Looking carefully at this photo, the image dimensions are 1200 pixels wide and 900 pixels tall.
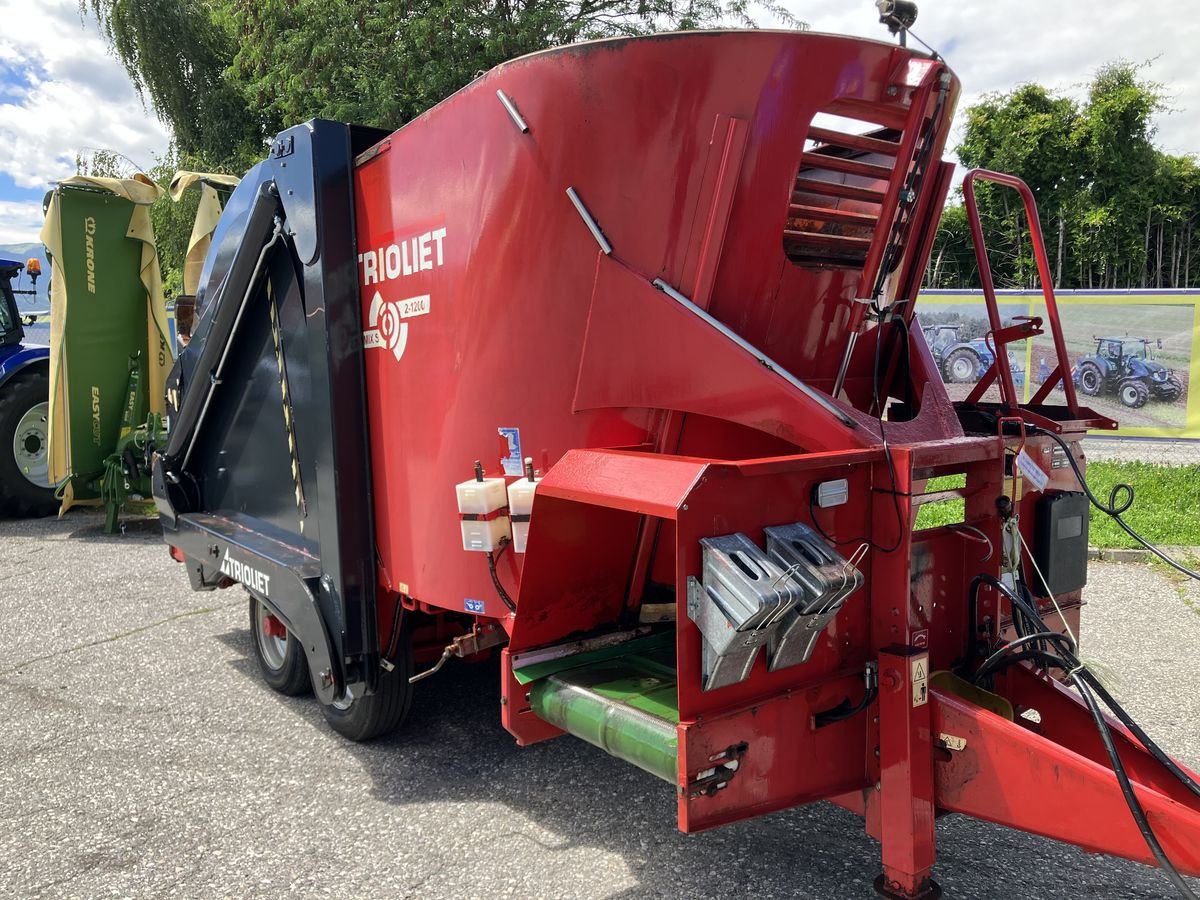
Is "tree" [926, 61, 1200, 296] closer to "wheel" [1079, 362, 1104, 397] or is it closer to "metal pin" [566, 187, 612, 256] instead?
"wheel" [1079, 362, 1104, 397]

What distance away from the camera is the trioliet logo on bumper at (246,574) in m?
3.87

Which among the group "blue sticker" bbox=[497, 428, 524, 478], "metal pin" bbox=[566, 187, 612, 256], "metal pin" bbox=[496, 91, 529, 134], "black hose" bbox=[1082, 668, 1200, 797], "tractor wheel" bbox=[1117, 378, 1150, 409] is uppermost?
"metal pin" bbox=[496, 91, 529, 134]

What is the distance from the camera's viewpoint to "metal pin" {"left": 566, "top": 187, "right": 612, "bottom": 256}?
2.70 m

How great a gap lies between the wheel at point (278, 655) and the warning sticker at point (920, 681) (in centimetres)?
307

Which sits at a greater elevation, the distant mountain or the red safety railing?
the distant mountain

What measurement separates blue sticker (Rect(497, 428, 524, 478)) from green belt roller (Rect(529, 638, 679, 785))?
0.66 m

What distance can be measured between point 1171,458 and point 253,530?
10.2m

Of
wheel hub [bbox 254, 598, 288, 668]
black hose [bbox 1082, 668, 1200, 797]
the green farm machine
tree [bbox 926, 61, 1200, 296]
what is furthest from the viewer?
tree [bbox 926, 61, 1200, 296]

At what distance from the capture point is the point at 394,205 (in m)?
3.27

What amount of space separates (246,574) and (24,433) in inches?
298

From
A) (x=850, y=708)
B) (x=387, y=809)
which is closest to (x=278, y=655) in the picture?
(x=387, y=809)

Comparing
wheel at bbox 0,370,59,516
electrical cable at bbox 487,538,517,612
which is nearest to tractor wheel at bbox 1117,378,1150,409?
electrical cable at bbox 487,538,517,612

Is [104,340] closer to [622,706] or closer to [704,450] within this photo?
[704,450]

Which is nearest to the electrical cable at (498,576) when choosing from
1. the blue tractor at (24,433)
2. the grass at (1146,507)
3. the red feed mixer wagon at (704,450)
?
the red feed mixer wagon at (704,450)
